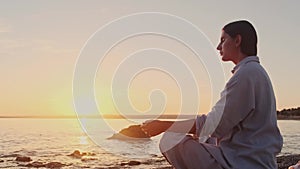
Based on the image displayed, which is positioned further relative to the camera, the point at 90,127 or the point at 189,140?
the point at 90,127

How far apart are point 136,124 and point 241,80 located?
3.20 ft

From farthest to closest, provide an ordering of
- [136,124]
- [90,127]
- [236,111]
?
[90,127], [136,124], [236,111]

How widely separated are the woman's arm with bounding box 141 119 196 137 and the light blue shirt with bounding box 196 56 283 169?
0.27 feet

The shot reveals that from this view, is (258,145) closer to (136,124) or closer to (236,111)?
(236,111)

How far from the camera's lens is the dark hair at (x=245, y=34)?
4.14 m

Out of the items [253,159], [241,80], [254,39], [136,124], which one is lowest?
[253,159]

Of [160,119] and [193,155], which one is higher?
[160,119]

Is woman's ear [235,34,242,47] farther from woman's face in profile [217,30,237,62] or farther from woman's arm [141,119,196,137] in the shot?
woman's arm [141,119,196,137]

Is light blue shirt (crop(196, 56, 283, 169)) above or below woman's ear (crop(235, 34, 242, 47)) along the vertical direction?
below

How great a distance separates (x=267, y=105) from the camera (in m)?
4.13

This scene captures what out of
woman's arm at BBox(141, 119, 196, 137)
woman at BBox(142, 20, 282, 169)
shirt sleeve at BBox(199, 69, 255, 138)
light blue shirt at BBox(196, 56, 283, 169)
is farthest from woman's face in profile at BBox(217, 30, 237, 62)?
woman's arm at BBox(141, 119, 196, 137)

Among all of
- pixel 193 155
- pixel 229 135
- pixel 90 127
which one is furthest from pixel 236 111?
pixel 90 127

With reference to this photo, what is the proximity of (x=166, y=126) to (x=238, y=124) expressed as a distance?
1.98 feet

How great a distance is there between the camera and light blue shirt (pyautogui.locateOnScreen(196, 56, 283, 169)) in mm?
4000
